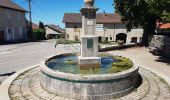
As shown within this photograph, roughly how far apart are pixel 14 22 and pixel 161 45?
3340 centimetres

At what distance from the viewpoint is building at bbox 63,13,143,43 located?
5197 cm


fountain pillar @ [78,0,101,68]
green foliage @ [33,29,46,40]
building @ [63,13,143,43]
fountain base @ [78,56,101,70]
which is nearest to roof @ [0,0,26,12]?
green foliage @ [33,29,46,40]

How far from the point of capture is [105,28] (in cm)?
5203

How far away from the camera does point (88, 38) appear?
1209 centimetres

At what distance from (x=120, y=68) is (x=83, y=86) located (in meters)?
3.04

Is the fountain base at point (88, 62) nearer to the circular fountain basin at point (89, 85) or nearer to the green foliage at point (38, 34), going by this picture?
the circular fountain basin at point (89, 85)

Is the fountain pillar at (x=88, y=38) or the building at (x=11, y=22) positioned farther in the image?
the building at (x=11, y=22)

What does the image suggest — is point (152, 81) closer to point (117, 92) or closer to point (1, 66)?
point (117, 92)

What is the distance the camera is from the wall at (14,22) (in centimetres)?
4175

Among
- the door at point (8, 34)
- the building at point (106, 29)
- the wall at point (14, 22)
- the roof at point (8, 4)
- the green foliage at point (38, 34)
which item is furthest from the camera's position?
the green foliage at point (38, 34)

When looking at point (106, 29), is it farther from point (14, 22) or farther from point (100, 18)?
point (14, 22)

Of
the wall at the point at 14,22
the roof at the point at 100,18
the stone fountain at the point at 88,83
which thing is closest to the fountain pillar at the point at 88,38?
the stone fountain at the point at 88,83

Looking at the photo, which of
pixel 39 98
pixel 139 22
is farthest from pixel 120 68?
pixel 139 22

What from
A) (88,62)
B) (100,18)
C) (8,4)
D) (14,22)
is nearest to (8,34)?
(14,22)
